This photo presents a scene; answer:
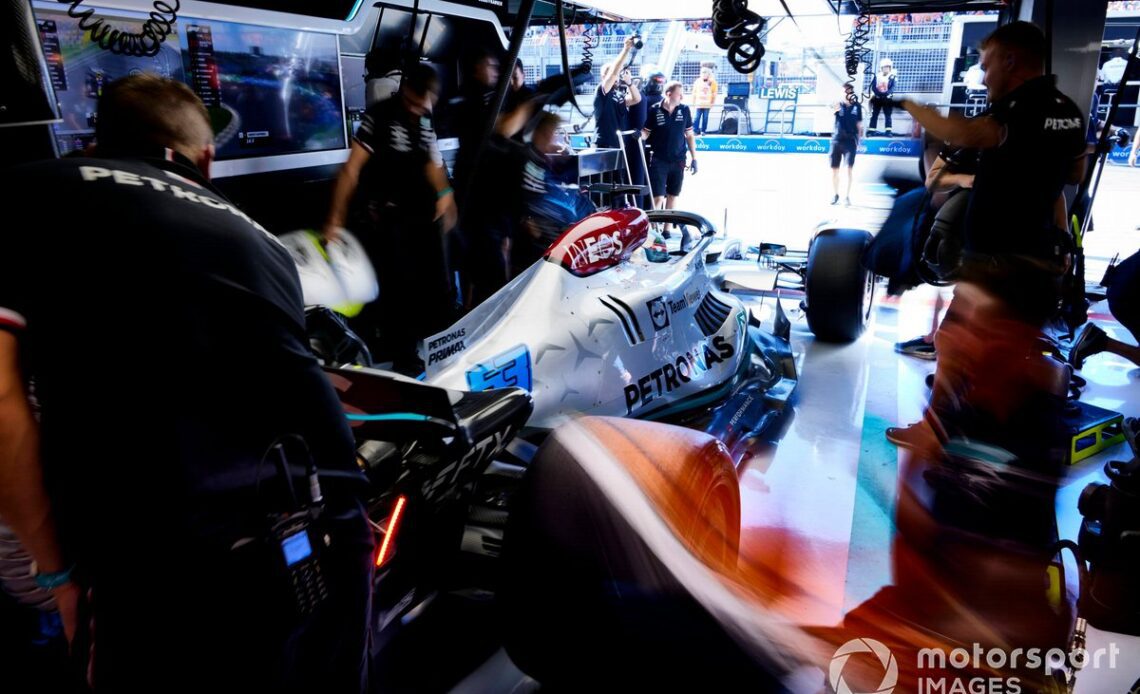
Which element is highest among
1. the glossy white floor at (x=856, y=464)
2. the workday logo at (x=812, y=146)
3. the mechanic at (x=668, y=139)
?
the mechanic at (x=668, y=139)

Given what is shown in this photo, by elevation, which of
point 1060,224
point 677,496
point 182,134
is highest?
point 182,134

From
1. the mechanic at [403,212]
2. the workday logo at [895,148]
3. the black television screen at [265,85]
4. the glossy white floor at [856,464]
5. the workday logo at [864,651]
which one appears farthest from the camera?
the workday logo at [895,148]

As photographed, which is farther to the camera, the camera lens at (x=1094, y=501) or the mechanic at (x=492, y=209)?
the mechanic at (x=492, y=209)

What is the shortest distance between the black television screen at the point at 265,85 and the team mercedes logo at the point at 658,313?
345 cm

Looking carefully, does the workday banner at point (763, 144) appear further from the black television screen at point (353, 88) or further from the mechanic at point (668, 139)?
the black television screen at point (353, 88)

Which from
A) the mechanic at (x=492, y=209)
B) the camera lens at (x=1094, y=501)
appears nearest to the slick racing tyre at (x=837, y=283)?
the mechanic at (x=492, y=209)

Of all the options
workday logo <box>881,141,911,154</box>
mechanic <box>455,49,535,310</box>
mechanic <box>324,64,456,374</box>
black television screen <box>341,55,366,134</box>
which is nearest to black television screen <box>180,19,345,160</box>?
black television screen <box>341,55,366,134</box>

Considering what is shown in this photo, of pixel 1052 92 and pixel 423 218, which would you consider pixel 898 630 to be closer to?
pixel 1052 92

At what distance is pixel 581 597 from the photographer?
1495mm

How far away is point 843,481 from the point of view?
9.95 feet

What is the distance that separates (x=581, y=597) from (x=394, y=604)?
38 centimetres

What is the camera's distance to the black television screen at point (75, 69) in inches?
149

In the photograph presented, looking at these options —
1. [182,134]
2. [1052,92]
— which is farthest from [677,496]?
[1052,92]

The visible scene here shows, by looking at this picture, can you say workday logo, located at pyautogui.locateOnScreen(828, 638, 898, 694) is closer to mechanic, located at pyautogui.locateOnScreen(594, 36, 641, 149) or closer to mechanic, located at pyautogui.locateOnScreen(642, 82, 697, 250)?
mechanic, located at pyautogui.locateOnScreen(594, 36, 641, 149)
